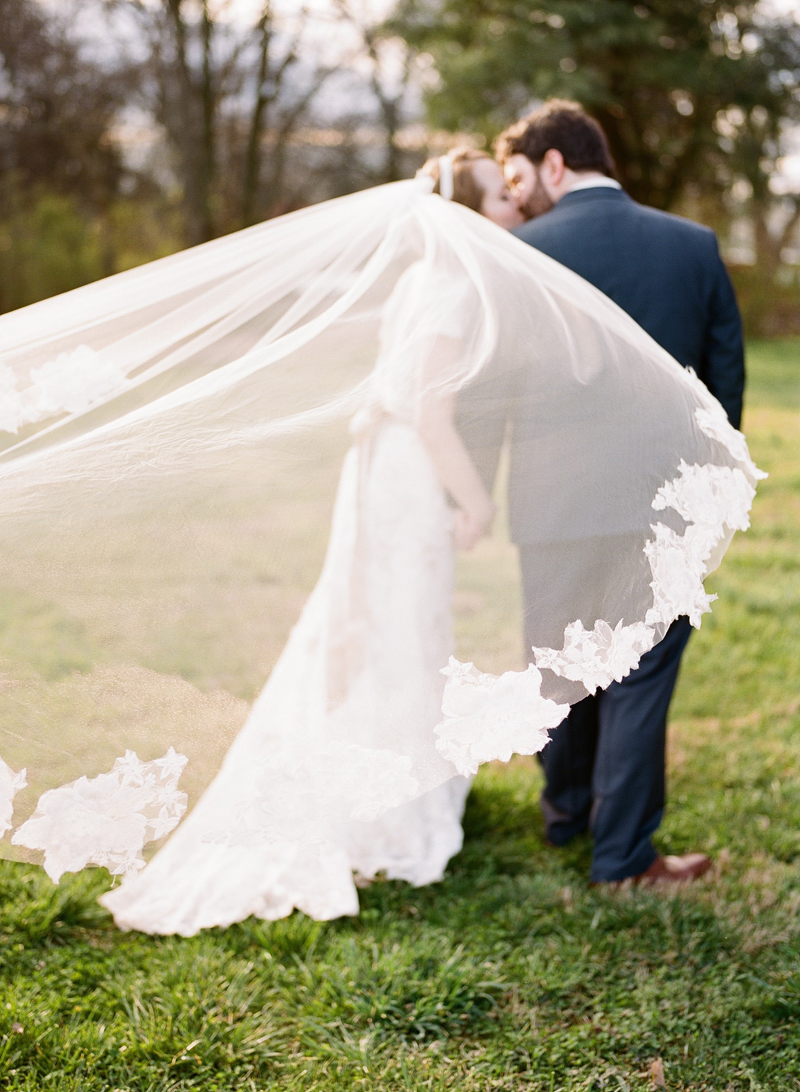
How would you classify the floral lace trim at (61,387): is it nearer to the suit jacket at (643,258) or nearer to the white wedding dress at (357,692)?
the white wedding dress at (357,692)

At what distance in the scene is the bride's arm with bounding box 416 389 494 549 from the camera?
2.22 metres

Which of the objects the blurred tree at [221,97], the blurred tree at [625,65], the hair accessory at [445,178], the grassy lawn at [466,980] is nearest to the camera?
the grassy lawn at [466,980]

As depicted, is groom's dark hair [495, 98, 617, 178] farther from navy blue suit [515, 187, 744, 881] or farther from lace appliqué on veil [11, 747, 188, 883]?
lace appliqué on veil [11, 747, 188, 883]

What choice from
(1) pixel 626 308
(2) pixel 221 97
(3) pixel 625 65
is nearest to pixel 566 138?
(1) pixel 626 308

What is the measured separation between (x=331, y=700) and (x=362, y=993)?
32.9 inches

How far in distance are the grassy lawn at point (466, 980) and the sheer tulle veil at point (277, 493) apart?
0.37 ft

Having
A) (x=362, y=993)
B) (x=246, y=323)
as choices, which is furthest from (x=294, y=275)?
(x=362, y=993)

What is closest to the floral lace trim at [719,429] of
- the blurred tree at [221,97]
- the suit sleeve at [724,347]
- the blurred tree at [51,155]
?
the suit sleeve at [724,347]

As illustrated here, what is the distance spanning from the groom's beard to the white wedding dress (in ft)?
2.51

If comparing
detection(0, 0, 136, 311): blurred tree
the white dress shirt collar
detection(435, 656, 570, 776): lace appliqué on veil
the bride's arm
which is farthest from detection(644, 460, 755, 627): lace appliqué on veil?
detection(0, 0, 136, 311): blurred tree

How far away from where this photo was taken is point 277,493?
213 centimetres

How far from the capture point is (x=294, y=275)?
2.57 m

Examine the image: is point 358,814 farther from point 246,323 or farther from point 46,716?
point 246,323

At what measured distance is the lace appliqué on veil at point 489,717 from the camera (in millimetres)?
1886
